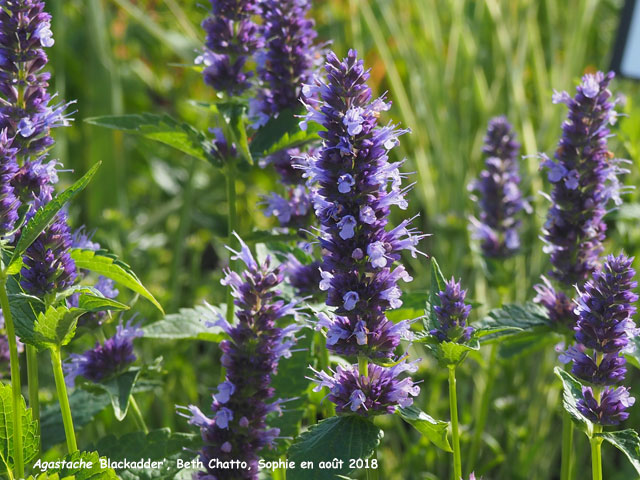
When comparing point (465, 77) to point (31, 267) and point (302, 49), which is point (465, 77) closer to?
point (302, 49)

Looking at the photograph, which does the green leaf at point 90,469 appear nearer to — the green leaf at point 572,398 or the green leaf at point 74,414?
the green leaf at point 74,414

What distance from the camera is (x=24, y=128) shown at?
137 centimetres

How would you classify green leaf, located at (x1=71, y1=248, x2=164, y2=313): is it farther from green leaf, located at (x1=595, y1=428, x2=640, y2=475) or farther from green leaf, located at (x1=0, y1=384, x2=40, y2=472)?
green leaf, located at (x1=595, y1=428, x2=640, y2=475)

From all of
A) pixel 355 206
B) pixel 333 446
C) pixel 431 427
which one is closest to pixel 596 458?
pixel 431 427

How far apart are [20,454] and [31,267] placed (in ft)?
0.99

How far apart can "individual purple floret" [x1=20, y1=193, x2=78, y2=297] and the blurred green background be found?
1.84ft

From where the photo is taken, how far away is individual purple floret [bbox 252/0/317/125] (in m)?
1.71

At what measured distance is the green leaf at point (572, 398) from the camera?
131 centimetres

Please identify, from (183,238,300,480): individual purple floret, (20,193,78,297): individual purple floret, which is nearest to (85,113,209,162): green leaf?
(20,193,78,297): individual purple floret

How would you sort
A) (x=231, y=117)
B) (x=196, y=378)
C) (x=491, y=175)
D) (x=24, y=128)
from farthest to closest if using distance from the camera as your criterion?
(x=196, y=378)
(x=491, y=175)
(x=231, y=117)
(x=24, y=128)

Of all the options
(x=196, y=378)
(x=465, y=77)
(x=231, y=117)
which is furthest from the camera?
(x=465, y=77)

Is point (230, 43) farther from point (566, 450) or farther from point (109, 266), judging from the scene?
point (566, 450)

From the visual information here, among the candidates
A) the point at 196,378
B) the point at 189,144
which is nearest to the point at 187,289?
the point at 196,378

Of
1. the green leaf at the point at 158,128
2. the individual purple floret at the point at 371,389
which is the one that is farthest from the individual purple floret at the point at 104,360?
the individual purple floret at the point at 371,389
